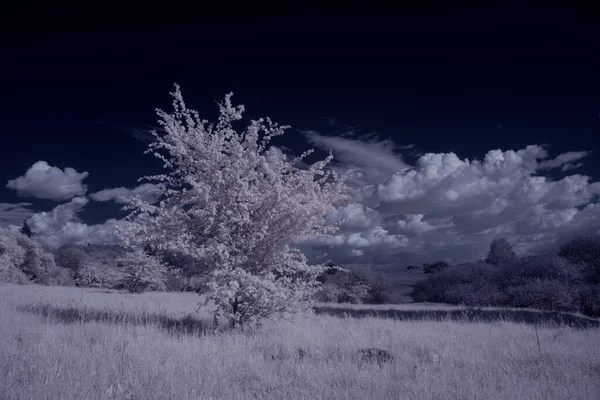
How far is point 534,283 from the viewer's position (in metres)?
30.2

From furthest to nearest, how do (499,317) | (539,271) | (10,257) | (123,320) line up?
(10,257) → (539,271) → (499,317) → (123,320)

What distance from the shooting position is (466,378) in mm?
5723

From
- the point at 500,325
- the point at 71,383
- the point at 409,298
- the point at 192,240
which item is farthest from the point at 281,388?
the point at 409,298

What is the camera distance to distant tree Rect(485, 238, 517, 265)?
5158 cm

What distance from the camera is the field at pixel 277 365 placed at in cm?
488

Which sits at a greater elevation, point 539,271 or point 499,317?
point 539,271

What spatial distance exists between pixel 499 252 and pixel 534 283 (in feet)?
83.0

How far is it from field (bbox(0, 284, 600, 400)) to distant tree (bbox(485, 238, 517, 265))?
46596mm

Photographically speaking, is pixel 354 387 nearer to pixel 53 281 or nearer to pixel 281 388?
pixel 281 388

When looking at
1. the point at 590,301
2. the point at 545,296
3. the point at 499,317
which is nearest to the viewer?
the point at 499,317

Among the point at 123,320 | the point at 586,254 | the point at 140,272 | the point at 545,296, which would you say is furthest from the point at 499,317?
the point at 140,272

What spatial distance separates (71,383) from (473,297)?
36376 millimetres

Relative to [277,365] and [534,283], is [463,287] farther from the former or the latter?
[277,365]

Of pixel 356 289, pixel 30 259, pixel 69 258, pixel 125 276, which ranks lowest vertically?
pixel 356 289
